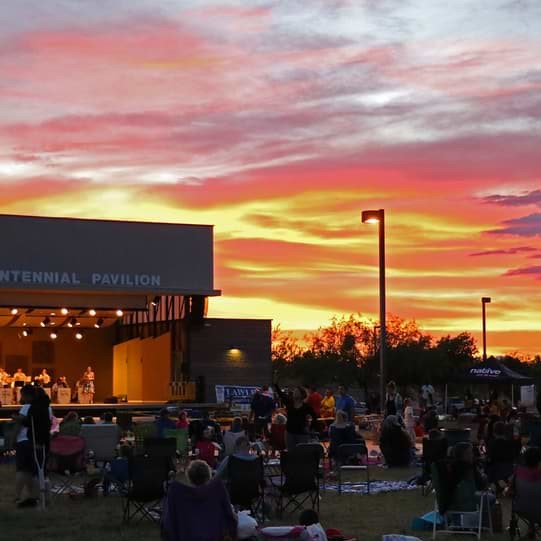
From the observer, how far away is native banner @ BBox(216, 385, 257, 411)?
36719 millimetres

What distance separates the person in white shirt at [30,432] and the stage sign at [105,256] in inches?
820

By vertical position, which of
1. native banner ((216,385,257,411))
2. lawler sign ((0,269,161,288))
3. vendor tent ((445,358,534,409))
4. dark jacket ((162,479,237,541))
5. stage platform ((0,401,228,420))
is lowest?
dark jacket ((162,479,237,541))

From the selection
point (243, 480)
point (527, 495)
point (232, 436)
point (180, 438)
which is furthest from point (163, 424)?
point (527, 495)

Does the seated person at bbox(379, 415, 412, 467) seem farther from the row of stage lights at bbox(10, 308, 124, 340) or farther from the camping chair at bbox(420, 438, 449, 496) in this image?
the row of stage lights at bbox(10, 308, 124, 340)

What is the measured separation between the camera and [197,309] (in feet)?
125

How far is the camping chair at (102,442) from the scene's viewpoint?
1842 centimetres

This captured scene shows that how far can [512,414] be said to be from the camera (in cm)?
2489

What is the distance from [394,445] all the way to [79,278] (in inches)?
686

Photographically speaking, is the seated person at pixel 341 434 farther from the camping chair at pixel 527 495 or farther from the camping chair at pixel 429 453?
the camping chair at pixel 527 495

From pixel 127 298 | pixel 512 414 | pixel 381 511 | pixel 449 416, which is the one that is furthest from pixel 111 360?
pixel 381 511

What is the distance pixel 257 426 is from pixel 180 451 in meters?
4.81

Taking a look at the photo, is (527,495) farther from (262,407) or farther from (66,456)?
(262,407)

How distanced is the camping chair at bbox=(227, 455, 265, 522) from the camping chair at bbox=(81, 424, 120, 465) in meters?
5.53

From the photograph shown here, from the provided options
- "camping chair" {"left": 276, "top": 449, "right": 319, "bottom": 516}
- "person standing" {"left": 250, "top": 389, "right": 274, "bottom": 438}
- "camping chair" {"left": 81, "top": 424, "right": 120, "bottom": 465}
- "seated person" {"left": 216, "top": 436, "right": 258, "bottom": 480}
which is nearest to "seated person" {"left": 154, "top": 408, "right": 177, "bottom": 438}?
"camping chair" {"left": 81, "top": 424, "right": 120, "bottom": 465}
